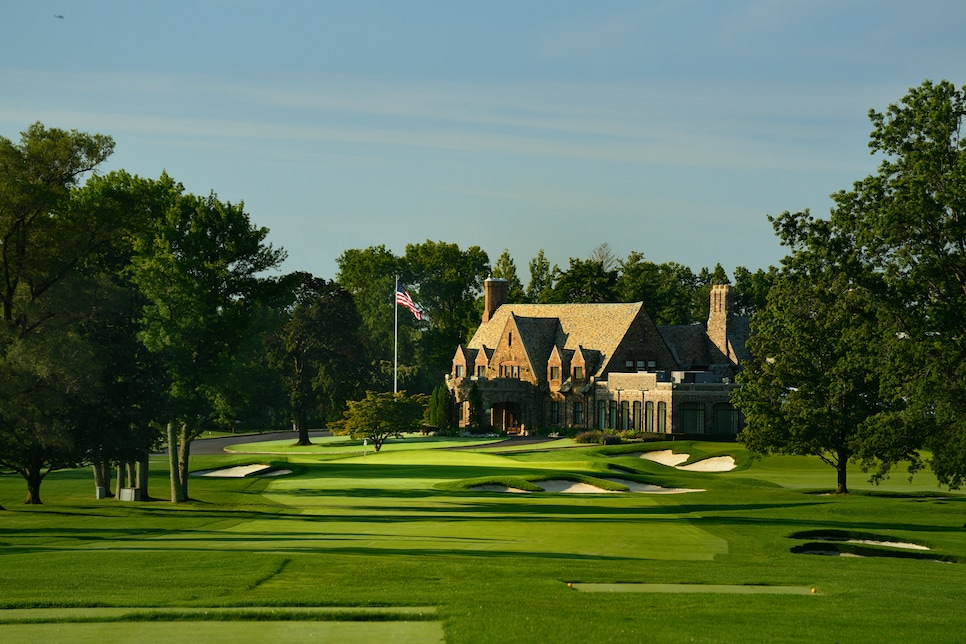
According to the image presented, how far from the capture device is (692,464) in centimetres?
7144

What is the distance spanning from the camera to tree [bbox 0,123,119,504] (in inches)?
1594

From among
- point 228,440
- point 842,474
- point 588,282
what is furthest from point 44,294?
point 588,282

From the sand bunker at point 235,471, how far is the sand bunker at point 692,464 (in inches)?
962

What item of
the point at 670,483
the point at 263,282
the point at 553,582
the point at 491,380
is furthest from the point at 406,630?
the point at 491,380

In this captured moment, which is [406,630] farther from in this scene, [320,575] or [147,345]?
[147,345]

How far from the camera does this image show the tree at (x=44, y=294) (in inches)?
1594

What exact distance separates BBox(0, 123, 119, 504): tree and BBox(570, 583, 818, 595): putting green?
25.0 meters

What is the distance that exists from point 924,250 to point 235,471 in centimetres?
4380

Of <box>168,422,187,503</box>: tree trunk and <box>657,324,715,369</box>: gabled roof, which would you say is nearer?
<box>168,422,187,503</box>: tree trunk

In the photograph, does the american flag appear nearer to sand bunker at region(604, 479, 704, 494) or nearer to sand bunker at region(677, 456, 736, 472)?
sand bunker at region(677, 456, 736, 472)

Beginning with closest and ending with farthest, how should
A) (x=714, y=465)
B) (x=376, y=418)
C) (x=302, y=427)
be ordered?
(x=714, y=465), (x=376, y=418), (x=302, y=427)

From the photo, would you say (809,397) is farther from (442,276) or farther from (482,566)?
(442,276)

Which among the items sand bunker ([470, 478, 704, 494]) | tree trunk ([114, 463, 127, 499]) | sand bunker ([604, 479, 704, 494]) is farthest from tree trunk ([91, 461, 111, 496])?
sand bunker ([604, 479, 704, 494])

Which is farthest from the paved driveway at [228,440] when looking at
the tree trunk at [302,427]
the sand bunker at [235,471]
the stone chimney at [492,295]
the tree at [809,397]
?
the tree at [809,397]
